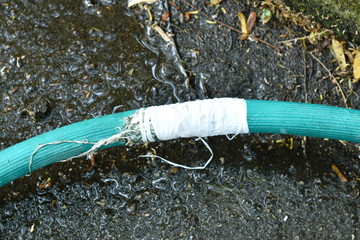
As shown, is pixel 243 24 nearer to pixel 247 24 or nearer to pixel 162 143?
pixel 247 24

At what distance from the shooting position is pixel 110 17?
2307 mm

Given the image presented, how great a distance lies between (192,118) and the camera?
1760mm

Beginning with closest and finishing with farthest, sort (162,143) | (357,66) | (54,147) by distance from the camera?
1. (54,147)
2. (162,143)
3. (357,66)

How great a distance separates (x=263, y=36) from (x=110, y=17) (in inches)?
31.3

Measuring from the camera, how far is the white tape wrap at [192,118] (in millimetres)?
1756

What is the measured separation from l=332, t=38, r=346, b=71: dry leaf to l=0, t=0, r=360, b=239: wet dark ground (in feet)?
0.15

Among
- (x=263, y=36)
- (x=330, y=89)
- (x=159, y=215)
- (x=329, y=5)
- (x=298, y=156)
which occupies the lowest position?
(x=159, y=215)

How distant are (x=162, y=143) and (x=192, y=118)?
360 mm

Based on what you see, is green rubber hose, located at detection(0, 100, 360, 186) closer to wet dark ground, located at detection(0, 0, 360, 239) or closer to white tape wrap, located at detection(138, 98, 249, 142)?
white tape wrap, located at detection(138, 98, 249, 142)

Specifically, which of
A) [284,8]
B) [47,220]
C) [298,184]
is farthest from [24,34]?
[298,184]

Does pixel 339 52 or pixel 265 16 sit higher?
pixel 265 16

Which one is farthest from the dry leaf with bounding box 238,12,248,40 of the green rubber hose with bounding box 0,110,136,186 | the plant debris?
the green rubber hose with bounding box 0,110,136,186

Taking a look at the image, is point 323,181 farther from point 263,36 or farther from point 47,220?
point 47,220

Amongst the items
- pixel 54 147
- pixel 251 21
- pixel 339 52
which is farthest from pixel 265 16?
pixel 54 147
